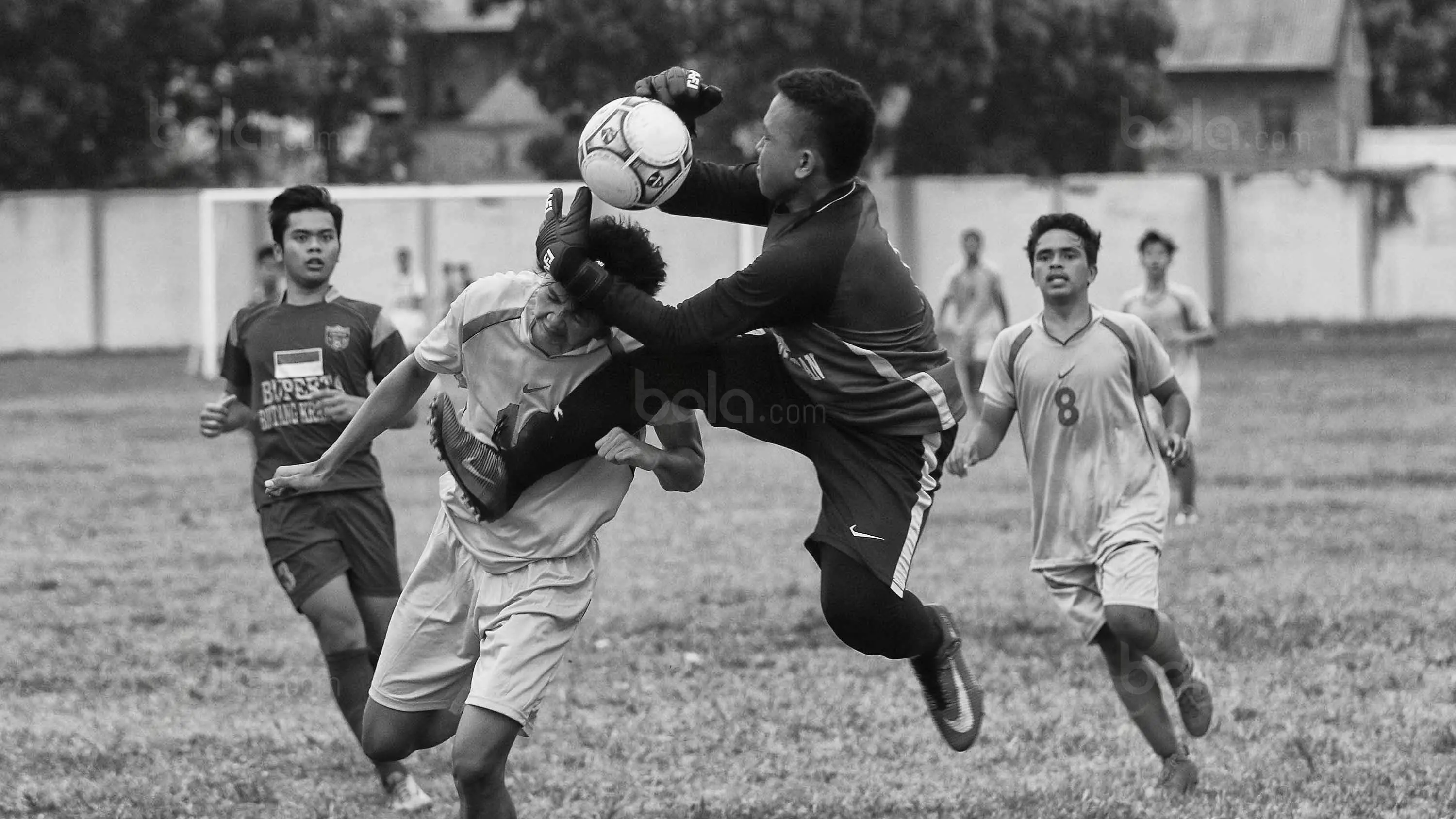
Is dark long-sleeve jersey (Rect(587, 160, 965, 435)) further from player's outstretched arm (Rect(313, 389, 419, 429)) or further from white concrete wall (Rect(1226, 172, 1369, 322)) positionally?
white concrete wall (Rect(1226, 172, 1369, 322))

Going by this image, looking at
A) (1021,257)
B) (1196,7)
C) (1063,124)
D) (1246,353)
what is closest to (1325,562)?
(1246,353)

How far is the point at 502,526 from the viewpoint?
5270mm

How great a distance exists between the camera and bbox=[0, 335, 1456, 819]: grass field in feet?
22.1

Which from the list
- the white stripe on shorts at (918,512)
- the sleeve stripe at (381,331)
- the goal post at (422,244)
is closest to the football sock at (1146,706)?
the white stripe on shorts at (918,512)

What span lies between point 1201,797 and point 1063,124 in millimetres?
34795

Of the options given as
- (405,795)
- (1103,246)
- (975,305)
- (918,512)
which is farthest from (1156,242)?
(1103,246)

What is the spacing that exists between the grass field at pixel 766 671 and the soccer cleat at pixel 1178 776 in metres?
0.09

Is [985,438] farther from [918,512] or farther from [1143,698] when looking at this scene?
[918,512]

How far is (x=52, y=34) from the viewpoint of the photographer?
113 ft

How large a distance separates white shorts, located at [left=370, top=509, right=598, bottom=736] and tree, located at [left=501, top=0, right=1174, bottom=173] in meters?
29.9

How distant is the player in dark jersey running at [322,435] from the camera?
262 inches

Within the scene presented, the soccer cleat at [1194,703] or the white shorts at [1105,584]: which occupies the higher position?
the white shorts at [1105,584]

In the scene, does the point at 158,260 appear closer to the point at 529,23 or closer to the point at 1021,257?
the point at 529,23

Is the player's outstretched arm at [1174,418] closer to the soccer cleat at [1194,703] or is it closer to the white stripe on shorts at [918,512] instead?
the soccer cleat at [1194,703]
